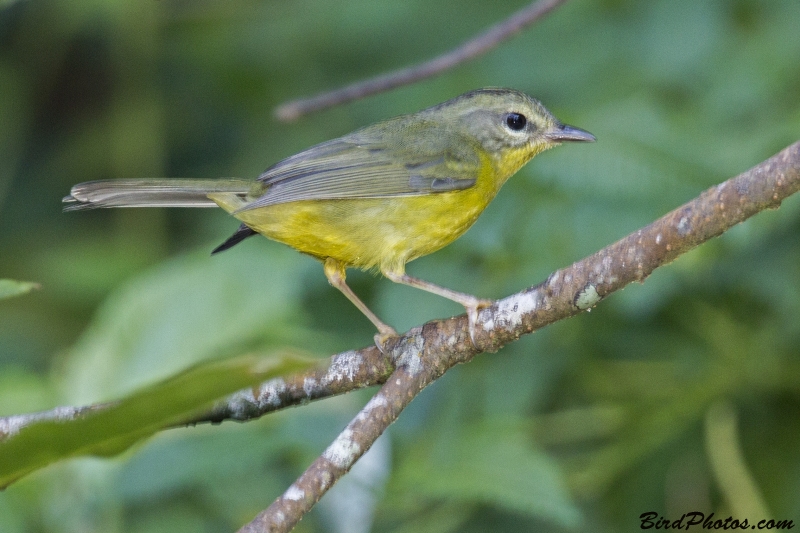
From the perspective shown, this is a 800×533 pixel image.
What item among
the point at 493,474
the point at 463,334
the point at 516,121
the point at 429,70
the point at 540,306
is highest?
the point at 516,121

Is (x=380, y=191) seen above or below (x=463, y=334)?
above

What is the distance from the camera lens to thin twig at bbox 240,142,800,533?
1.85 meters

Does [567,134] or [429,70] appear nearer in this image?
[429,70]

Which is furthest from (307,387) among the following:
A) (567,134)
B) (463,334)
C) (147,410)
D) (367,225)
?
(567,134)

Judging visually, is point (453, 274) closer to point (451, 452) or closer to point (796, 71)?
point (451, 452)

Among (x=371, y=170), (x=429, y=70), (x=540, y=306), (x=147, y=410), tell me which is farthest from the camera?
(x=371, y=170)

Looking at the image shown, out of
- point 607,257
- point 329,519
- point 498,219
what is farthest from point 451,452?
point 607,257

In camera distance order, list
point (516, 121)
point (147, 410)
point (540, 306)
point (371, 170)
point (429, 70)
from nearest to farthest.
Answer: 1. point (147, 410)
2. point (540, 306)
3. point (429, 70)
4. point (371, 170)
5. point (516, 121)

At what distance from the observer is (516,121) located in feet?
12.4

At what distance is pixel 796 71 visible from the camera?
466 centimetres

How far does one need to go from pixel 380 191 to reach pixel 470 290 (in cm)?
55

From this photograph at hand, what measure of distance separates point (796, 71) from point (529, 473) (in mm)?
2693

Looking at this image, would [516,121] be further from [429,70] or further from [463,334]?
[463,334]

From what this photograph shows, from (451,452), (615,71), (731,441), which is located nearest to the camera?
(451,452)
